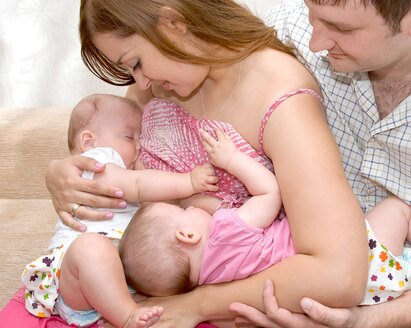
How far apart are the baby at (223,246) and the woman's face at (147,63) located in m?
0.21

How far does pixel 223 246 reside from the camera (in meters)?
1.57

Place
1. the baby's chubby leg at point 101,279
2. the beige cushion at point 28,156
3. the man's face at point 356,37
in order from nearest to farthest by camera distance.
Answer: the man's face at point 356,37 → the baby's chubby leg at point 101,279 → the beige cushion at point 28,156

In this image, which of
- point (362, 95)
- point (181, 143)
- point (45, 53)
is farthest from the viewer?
point (45, 53)

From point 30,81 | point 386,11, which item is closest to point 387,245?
point 386,11

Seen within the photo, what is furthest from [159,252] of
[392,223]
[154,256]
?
[392,223]

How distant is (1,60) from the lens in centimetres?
301

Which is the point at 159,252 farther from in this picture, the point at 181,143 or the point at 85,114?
the point at 85,114

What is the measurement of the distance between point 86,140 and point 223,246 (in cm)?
55

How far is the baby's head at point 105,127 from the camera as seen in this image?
1896 mm

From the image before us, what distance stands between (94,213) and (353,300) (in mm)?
658

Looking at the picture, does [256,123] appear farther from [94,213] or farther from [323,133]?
[94,213]

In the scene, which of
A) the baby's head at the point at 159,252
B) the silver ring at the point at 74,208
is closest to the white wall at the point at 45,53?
the silver ring at the point at 74,208

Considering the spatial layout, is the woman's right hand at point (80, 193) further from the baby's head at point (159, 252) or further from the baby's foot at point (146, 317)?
the baby's foot at point (146, 317)

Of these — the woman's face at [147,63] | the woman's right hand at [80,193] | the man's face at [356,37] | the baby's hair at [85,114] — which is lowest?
the woman's right hand at [80,193]
